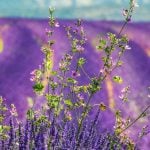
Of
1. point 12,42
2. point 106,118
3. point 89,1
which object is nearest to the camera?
point 106,118

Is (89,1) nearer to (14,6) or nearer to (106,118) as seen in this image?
(14,6)

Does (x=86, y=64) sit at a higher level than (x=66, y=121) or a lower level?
higher

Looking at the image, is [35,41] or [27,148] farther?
[35,41]

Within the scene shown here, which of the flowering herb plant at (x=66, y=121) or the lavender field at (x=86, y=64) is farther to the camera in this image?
the lavender field at (x=86, y=64)

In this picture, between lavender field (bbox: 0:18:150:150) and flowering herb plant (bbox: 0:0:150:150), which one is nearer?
flowering herb plant (bbox: 0:0:150:150)

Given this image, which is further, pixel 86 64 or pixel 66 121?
pixel 86 64

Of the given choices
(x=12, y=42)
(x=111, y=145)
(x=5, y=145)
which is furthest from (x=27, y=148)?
(x=12, y=42)

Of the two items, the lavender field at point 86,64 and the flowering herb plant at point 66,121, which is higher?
the lavender field at point 86,64

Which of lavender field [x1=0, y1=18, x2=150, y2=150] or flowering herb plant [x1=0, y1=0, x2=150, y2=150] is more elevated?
lavender field [x1=0, y1=18, x2=150, y2=150]
